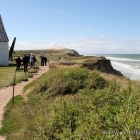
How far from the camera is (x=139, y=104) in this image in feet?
24.0

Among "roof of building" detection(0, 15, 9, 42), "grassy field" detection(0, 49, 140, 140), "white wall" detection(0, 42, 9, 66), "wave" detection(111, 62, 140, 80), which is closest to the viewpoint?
"grassy field" detection(0, 49, 140, 140)

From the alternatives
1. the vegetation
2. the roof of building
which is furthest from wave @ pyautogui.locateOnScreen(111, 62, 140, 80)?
the vegetation

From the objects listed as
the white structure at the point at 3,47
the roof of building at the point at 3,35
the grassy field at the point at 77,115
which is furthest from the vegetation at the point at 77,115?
the roof of building at the point at 3,35

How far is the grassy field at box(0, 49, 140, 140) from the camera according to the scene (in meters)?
6.57

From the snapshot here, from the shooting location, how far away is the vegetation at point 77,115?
659 centimetres

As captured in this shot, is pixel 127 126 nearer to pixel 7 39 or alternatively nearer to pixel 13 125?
pixel 13 125

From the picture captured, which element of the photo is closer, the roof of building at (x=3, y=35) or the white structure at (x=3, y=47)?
the white structure at (x=3, y=47)

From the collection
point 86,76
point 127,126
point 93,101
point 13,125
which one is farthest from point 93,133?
point 86,76

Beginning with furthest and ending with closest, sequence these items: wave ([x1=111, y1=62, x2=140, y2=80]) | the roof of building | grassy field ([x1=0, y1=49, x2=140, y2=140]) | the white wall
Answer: wave ([x1=111, y1=62, x2=140, y2=80])
the roof of building
the white wall
grassy field ([x1=0, y1=49, x2=140, y2=140])

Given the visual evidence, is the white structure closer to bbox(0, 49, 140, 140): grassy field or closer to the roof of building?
the roof of building

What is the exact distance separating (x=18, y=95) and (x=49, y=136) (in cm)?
907

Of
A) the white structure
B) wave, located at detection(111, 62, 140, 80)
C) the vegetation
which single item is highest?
the white structure

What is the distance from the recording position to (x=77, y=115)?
8.84 meters

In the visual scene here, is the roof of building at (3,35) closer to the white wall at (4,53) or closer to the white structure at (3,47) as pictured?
the white structure at (3,47)
